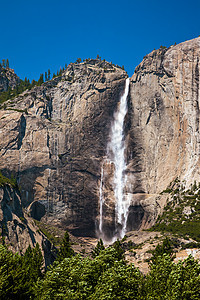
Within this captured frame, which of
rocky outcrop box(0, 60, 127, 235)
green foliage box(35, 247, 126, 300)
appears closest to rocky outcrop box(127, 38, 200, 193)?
rocky outcrop box(0, 60, 127, 235)

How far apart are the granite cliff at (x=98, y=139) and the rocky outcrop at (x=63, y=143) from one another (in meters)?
0.29

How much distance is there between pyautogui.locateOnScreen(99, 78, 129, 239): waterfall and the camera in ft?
379

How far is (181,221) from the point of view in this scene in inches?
3716

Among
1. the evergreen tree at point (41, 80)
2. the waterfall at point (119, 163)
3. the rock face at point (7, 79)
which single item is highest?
the rock face at point (7, 79)

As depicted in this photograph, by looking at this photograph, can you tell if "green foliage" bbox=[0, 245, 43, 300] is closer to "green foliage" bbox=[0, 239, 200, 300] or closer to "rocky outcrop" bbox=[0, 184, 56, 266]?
"green foliage" bbox=[0, 239, 200, 300]

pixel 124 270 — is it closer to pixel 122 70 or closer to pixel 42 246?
pixel 42 246

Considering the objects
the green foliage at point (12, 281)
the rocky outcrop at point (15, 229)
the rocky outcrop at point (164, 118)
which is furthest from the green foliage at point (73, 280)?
the rocky outcrop at point (164, 118)

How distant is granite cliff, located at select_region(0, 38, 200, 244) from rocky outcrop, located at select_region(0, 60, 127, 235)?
0.94ft

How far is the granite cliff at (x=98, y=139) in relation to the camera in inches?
4390

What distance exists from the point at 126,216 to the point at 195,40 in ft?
183

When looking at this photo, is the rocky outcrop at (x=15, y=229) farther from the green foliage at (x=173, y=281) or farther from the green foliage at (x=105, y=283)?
the green foliage at (x=173, y=281)

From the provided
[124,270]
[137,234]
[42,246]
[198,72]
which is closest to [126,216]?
[137,234]

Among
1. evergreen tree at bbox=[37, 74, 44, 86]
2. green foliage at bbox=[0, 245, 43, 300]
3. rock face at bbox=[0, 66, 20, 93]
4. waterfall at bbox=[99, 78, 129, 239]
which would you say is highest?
rock face at bbox=[0, 66, 20, 93]

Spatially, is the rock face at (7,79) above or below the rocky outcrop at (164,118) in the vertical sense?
above
